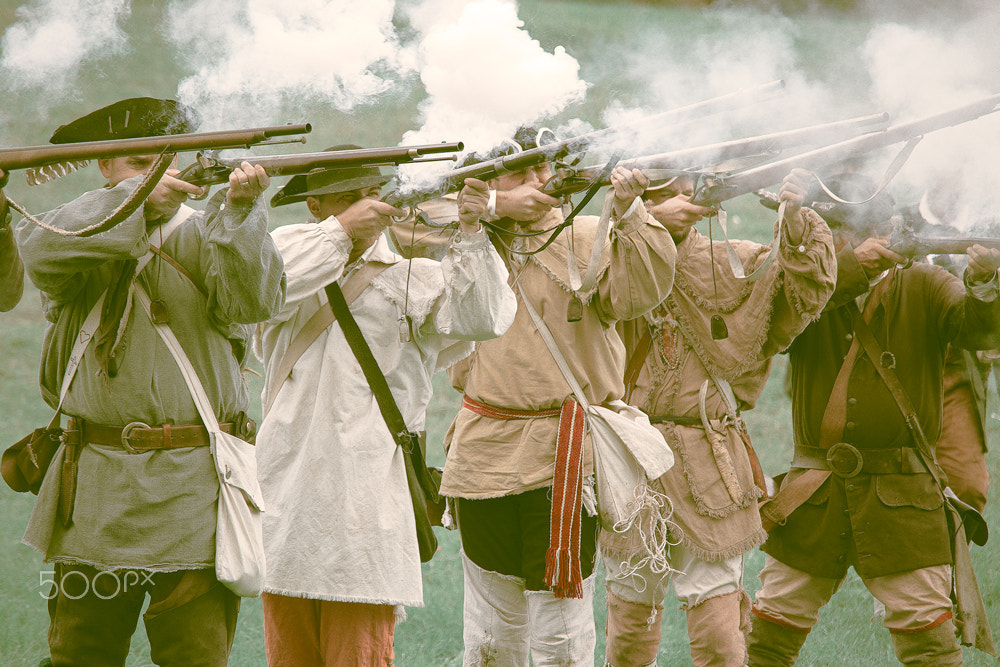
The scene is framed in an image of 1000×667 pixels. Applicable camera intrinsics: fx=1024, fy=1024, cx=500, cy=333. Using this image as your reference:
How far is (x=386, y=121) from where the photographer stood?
16.2ft

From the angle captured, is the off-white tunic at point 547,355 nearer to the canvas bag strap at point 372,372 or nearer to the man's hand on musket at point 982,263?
the canvas bag strap at point 372,372

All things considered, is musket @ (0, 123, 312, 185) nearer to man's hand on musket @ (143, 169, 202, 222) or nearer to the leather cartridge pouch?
man's hand on musket @ (143, 169, 202, 222)

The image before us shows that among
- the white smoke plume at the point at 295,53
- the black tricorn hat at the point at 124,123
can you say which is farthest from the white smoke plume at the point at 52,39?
the black tricorn hat at the point at 124,123

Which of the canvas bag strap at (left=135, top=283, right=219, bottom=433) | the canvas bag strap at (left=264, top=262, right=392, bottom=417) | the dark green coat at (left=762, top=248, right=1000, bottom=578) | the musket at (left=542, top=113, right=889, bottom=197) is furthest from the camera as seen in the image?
the dark green coat at (left=762, top=248, right=1000, bottom=578)

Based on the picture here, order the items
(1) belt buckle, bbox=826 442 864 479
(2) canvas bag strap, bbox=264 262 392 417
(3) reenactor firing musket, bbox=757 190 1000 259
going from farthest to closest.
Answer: (1) belt buckle, bbox=826 442 864 479 < (3) reenactor firing musket, bbox=757 190 1000 259 < (2) canvas bag strap, bbox=264 262 392 417

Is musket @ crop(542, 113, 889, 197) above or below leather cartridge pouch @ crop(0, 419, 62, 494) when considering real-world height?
above

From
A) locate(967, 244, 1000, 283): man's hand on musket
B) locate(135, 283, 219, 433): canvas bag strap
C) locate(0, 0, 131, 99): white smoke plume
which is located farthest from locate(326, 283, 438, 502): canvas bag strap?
locate(967, 244, 1000, 283): man's hand on musket

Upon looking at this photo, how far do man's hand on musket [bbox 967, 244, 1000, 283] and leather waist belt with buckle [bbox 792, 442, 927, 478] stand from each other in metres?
0.79

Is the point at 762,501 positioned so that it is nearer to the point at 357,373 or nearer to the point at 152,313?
the point at 357,373

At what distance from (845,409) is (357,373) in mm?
2229

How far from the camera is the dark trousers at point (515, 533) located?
377 centimetres

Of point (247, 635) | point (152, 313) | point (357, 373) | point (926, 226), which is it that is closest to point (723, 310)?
point (926, 226)

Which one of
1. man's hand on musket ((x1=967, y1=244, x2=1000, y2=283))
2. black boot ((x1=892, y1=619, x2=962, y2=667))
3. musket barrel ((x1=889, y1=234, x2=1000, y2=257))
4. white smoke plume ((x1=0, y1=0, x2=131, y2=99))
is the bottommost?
black boot ((x1=892, y1=619, x2=962, y2=667))

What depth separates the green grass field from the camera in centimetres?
376
